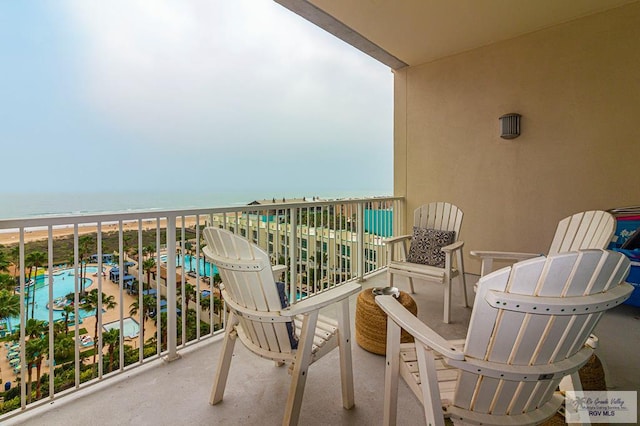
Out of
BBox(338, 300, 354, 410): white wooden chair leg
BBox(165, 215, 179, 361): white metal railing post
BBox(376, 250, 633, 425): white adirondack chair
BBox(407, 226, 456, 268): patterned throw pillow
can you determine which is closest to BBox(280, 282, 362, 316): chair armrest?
BBox(338, 300, 354, 410): white wooden chair leg

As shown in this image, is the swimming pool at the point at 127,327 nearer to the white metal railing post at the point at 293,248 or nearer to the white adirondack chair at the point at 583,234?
the white metal railing post at the point at 293,248

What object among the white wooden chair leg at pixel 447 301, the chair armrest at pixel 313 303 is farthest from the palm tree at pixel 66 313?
the white wooden chair leg at pixel 447 301

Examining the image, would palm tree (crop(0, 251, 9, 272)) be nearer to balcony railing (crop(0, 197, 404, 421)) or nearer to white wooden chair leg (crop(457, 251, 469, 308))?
balcony railing (crop(0, 197, 404, 421))

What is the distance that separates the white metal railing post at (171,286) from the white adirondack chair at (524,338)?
1706 millimetres

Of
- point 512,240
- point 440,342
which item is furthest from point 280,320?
point 512,240

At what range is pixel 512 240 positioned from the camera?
376cm

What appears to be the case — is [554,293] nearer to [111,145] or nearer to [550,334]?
[550,334]

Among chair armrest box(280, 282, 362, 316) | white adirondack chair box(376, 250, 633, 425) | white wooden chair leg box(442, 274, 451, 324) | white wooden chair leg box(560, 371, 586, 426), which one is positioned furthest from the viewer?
white wooden chair leg box(442, 274, 451, 324)

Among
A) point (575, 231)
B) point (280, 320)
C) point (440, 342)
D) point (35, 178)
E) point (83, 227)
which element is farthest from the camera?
point (35, 178)

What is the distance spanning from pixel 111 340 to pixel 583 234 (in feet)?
11.0

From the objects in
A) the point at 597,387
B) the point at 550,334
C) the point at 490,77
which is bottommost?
the point at 597,387

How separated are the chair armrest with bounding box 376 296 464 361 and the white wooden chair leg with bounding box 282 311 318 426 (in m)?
0.35

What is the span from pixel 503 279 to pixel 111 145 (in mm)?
4718

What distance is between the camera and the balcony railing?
5.17 ft
